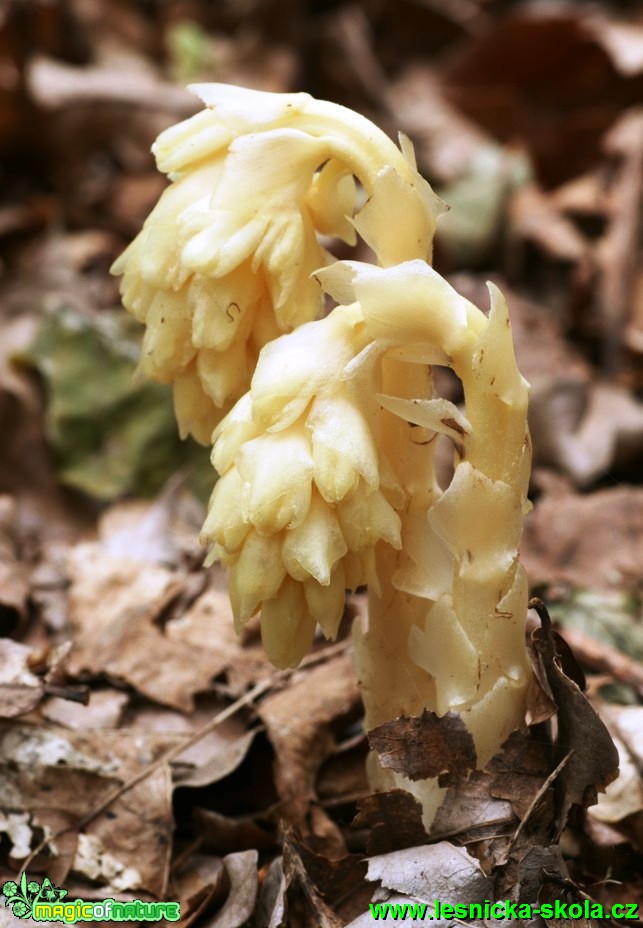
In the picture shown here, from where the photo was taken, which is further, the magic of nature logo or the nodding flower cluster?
the magic of nature logo

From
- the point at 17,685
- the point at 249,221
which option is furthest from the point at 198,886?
the point at 249,221

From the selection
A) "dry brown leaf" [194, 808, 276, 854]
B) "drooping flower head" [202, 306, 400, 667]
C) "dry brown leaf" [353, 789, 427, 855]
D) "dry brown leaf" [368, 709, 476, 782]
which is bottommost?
"dry brown leaf" [194, 808, 276, 854]

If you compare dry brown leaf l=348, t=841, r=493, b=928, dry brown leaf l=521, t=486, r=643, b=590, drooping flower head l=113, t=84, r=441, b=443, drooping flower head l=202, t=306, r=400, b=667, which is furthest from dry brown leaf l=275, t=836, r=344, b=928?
dry brown leaf l=521, t=486, r=643, b=590

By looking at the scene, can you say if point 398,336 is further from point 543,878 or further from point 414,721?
point 543,878

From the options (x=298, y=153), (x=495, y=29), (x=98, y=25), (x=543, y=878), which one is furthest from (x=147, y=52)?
(x=543, y=878)

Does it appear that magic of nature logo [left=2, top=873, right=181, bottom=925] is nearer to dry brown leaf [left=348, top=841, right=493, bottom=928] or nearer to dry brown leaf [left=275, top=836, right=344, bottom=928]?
dry brown leaf [left=275, top=836, right=344, bottom=928]

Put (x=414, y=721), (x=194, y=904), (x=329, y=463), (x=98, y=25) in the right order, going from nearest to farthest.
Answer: (x=329, y=463), (x=414, y=721), (x=194, y=904), (x=98, y=25)
